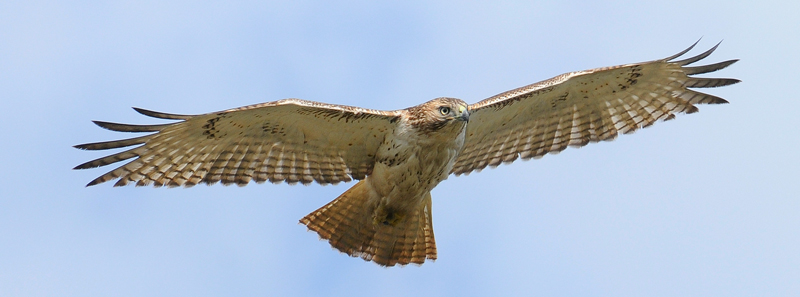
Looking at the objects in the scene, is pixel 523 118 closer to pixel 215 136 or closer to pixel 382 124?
pixel 382 124

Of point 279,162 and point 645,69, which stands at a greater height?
point 645,69

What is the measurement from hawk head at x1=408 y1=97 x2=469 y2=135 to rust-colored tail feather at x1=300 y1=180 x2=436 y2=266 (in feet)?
4.20

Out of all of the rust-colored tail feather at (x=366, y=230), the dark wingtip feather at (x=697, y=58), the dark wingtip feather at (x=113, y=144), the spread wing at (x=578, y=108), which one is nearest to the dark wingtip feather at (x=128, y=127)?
the dark wingtip feather at (x=113, y=144)

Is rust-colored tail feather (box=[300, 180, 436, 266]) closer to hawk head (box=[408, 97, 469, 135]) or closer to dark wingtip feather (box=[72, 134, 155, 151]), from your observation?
hawk head (box=[408, 97, 469, 135])

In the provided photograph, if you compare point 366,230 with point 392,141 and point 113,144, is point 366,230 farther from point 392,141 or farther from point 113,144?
point 113,144

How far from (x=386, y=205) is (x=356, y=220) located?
498mm

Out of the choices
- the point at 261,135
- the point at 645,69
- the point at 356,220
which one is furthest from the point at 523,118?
the point at 261,135

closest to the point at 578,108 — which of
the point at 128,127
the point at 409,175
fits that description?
the point at 409,175

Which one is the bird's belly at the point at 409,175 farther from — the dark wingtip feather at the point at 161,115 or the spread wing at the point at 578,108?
the dark wingtip feather at the point at 161,115

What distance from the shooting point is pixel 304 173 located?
11828 mm

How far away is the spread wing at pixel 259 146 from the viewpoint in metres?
10.9

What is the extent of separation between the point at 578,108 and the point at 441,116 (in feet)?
6.99

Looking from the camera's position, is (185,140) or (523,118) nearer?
(185,140)

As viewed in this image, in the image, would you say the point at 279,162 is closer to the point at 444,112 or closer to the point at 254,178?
the point at 254,178
